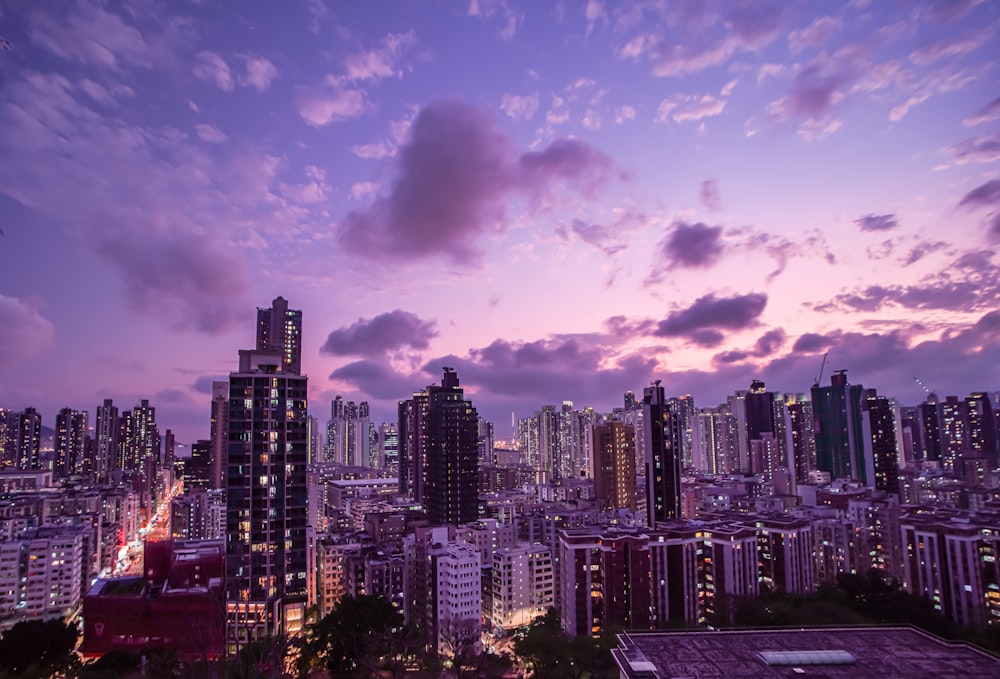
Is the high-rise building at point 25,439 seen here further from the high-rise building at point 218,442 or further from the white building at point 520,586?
the white building at point 520,586

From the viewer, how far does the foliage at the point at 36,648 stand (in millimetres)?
23406

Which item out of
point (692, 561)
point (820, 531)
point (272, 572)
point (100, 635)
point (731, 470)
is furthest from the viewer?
point (731, 470)

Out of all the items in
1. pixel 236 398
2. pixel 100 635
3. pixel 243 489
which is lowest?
pixel 100 635

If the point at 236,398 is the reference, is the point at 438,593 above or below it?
below

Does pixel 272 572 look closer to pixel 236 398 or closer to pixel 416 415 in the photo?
pixel 236 398

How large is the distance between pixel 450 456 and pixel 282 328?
35289 millimetres

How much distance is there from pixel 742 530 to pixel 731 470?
85.2 m

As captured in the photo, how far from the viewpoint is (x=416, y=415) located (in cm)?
7456

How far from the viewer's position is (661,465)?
4659 cm

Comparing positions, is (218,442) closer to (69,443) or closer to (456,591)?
(69,443)

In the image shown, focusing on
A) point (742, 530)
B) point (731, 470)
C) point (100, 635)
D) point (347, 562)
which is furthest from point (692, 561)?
point (731, 470)

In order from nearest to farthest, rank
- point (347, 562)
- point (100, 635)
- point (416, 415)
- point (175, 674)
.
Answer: point (175, 674), point (100, 635), point (347, 562), point (416, 415)

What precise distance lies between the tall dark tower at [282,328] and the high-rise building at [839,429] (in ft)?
225

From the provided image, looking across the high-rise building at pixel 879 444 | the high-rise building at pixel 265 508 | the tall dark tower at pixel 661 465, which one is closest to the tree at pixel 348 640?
the high-rise building at pixel 265 508
